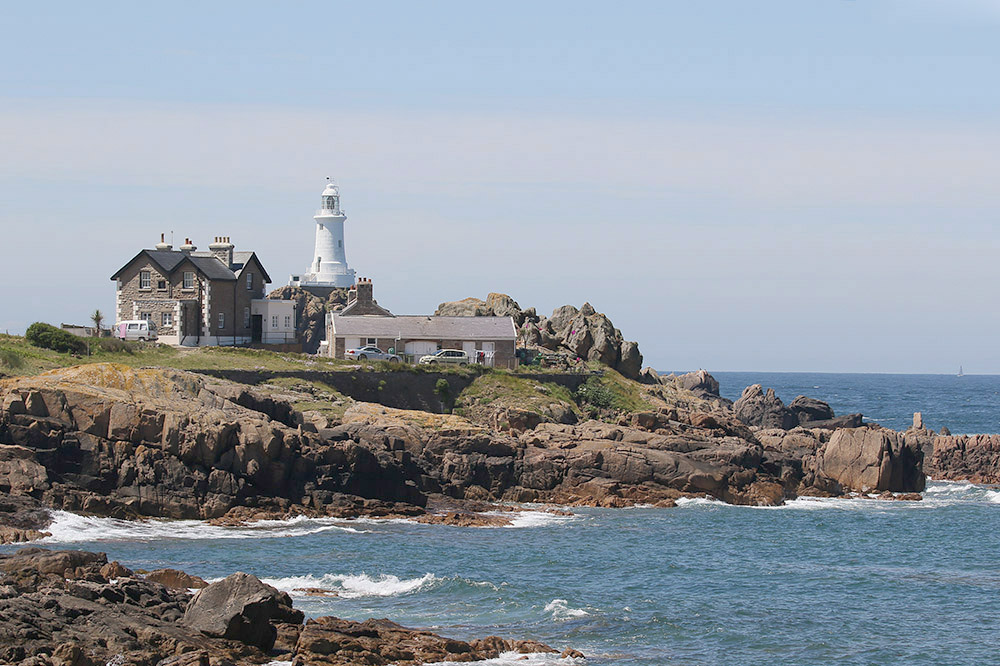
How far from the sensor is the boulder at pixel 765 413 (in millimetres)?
85188

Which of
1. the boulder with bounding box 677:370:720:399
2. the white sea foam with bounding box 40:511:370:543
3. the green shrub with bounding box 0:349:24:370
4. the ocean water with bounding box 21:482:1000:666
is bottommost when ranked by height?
the ocean water with bounding box 21:482:1000:666

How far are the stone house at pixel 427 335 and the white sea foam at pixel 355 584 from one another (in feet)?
109

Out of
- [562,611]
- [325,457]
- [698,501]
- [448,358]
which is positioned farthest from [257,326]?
[562,611]

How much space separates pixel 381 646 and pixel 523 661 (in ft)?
9.26

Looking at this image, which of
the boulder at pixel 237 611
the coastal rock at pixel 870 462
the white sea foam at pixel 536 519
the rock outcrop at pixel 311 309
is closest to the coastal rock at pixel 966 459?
the coastal rock at pixel 870 462

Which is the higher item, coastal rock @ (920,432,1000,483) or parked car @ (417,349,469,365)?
parked car @ (417,349,469,365)

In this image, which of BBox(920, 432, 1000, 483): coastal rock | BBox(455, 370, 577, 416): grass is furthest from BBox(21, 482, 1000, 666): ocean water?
BBox(920, 432, 1000, 483): coastal rock

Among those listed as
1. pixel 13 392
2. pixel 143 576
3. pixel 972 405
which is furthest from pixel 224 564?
pixel 972 405

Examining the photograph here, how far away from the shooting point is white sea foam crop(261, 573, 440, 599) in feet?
99.3

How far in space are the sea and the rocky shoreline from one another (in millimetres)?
2326

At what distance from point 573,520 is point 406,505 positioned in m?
5.99

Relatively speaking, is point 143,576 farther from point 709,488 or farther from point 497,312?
point 497,312

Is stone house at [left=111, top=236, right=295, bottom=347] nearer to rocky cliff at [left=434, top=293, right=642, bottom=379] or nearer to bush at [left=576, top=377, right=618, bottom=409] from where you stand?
rocky cliff at [left=434, top=293, right=642, bottom=379]

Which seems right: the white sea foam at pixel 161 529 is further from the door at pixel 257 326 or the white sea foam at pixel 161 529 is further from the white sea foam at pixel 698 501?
the door at pixel 257 326
